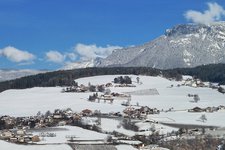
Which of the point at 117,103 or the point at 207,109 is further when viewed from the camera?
the point at 117,103

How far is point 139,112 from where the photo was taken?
5133 inches

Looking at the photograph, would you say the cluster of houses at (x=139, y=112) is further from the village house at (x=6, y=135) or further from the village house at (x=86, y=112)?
the village house at (x=6, y=135)

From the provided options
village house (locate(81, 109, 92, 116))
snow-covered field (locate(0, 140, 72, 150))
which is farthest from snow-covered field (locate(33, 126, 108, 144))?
village house (locate(81, 109, 92, 116))

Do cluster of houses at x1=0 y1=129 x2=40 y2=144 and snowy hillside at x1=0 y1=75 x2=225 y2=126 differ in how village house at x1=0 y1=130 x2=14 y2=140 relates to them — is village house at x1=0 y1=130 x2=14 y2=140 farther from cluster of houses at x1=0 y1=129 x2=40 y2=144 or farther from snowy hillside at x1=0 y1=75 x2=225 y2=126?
snowy hillside at x1=0 y1=75 x2=225 y2=126

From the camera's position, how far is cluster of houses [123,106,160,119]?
123 metres

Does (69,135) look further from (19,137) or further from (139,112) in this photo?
(139,112)

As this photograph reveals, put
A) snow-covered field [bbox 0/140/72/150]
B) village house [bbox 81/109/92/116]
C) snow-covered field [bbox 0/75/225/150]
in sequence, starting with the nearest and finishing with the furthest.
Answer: snow-covered field [bbox 0/140/72/150], snow-covered field [bbox 0/75/225/150], village house [bbox 81/109/92/116]

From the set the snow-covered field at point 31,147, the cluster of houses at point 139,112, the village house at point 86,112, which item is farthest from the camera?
the village house at point 86,112

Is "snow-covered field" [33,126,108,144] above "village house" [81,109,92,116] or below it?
below

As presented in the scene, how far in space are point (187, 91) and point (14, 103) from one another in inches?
1902

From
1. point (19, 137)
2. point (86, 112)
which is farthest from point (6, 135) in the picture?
point (86, 112)

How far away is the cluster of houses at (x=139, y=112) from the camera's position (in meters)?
123

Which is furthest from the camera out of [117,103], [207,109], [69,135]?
[117,103]

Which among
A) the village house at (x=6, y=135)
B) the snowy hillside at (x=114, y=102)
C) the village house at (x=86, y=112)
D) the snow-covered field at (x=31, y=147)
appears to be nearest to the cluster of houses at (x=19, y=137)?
the village house at (x=6, y=135)
